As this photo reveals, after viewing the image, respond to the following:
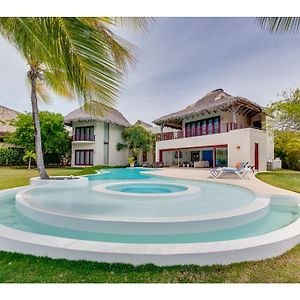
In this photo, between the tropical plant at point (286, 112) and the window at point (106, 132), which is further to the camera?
the window at point (106, 132)

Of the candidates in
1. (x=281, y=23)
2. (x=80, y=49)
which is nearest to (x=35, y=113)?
(x=80, y=49)

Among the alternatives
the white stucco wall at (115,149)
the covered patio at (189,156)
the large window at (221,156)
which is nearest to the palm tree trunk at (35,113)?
the covered patio at (189,156)

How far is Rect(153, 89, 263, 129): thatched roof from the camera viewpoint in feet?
55.3

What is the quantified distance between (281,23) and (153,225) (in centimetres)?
380

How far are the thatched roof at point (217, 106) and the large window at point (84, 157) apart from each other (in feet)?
25.8

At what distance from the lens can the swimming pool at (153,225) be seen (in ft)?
9.37

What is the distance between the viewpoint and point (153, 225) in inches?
150

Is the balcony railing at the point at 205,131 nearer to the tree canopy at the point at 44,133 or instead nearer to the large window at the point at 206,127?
the large window at the point at 206,127

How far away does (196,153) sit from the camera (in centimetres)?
2644

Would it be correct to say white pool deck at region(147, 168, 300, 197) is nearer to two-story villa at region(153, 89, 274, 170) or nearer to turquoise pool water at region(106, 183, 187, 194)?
turquoise pool water at region(106, 183, 187, 194)

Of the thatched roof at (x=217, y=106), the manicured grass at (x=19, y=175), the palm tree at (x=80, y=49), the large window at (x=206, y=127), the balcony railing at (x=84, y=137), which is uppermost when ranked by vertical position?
the thatched roof at (x=217, y=106)

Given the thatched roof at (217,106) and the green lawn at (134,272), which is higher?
the thatched roof at (217,106)

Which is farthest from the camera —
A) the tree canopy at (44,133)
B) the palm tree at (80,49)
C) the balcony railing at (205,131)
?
the tree canopy at (44,133)
